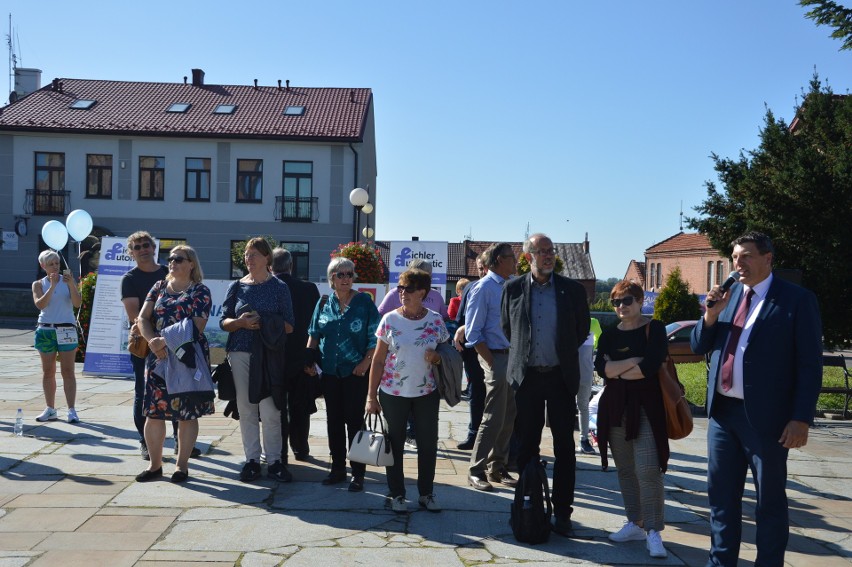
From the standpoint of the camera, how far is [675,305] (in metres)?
33.0

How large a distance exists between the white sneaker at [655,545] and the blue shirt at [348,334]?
2.58 meters

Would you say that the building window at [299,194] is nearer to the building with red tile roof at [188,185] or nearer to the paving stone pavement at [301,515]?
the building with red tile roof at [188,185]

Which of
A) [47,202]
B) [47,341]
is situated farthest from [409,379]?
[47,202]

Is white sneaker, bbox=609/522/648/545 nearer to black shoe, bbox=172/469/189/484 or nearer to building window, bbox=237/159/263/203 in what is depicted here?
black shoe, bbox=172/469/189/484

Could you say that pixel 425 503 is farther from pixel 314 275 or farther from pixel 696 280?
pixel 696 280

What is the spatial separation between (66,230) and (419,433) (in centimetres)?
1345

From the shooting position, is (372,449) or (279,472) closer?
(372,449)

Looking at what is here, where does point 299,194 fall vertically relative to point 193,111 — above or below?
below

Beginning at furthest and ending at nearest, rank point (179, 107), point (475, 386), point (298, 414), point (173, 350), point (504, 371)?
point (179, 107), point (475, 386), point (298, 414), point (504, 371), point (173, 350)

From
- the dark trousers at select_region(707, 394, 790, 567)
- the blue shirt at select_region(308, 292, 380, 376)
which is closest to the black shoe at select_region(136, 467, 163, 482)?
the blue shirt at select_region(308, 292, 380, 376)

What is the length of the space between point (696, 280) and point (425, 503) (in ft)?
167

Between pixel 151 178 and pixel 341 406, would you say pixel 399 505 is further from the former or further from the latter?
pixel 151 178

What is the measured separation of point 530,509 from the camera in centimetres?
536

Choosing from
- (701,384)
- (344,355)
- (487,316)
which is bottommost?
(701,384)
